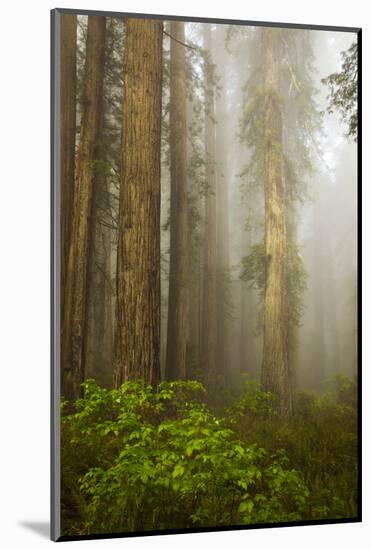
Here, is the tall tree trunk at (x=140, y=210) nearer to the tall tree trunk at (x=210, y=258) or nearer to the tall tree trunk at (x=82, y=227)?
the tall tree trunk at (x=82, y=227)

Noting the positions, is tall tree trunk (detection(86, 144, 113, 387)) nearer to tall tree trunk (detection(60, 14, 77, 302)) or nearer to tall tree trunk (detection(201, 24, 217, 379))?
tall tree trunk (detection(60, 14, 77, 302))

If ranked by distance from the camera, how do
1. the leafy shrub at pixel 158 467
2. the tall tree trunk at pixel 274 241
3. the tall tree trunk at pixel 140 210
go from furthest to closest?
Result: the tall tree trunk at pixel 274 241
the tall tree trunk at pixel 140 210
the leafy shrub at pixel 158 467

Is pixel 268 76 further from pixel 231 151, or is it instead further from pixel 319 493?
pixel 319 493

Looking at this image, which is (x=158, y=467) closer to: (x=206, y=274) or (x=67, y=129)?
(x=206, y=274)

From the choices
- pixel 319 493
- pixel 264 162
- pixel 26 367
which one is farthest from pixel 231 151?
pixel 319 493

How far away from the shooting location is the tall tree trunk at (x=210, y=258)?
20.8 ft

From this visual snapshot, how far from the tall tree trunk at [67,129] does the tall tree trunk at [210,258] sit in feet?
3.13

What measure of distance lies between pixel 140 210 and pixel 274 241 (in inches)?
40.2

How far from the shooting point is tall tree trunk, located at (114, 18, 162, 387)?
249 inches

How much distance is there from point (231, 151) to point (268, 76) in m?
0.66

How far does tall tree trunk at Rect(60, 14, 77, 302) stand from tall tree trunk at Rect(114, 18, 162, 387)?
39cm

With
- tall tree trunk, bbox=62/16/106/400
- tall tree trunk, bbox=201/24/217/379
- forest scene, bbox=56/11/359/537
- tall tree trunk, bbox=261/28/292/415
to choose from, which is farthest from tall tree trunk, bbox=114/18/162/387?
tall tree trunk, bbox=261/28/292/415

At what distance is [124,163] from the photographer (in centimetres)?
635

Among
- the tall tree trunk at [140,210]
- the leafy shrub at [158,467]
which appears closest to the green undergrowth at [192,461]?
the leafy shrub at [158,467]
